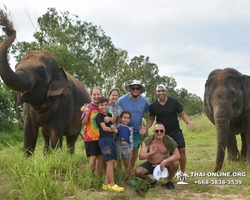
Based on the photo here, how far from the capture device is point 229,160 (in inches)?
296

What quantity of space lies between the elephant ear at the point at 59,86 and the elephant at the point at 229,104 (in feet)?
10.4

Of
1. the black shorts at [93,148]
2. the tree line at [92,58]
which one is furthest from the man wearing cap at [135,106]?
the tree line at [92,58]

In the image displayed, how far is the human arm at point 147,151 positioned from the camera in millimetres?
5172

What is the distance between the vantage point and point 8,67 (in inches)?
189

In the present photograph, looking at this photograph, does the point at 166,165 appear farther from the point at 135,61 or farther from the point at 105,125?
the point at 135,61

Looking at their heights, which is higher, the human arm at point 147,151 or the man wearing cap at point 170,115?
the man wearing cap at point 170,115

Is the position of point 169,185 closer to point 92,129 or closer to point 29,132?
point 92,129

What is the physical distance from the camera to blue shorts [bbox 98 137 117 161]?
479 cm

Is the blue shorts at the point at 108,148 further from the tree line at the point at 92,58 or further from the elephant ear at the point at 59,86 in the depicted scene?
the tree line at the point at 92,58

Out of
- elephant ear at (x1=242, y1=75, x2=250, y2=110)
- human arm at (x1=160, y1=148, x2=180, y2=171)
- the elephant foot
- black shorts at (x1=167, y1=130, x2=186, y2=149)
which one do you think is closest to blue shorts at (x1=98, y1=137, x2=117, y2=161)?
human arm at (x1=160, y1=148, x2=180, y2=171)

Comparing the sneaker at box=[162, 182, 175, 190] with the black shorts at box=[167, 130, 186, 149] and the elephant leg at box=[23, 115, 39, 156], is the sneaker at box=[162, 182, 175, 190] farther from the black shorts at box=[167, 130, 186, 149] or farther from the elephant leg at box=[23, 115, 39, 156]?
the elephant leg at box=[23, 115, 39, 156]

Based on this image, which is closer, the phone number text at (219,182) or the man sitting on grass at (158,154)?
the man sitting on grass at (158,154)

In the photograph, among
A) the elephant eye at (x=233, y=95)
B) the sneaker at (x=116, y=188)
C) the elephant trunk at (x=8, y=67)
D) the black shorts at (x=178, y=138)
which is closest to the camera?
the sneaker at (x=116, y=188)

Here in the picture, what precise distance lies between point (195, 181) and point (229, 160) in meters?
2.35
